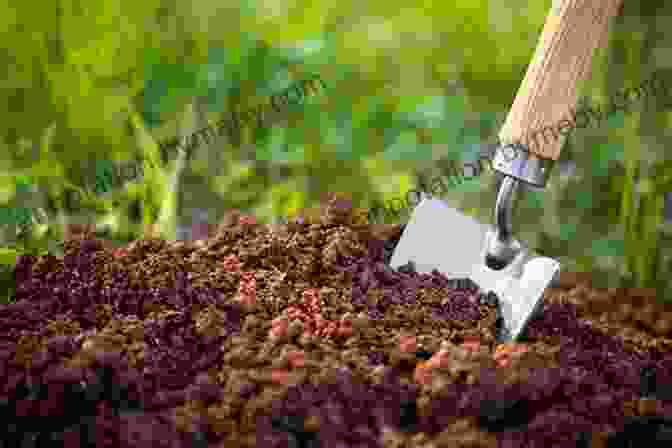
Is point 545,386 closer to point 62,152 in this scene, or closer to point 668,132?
point 668,132

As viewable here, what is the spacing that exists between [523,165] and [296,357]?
0.62 meters

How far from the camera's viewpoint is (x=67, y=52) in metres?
2.35

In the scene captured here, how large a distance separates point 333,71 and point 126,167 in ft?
2.66

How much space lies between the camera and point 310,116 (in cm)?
264

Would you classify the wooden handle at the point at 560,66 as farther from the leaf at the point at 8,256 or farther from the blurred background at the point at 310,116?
the leaf at the point at 8,256

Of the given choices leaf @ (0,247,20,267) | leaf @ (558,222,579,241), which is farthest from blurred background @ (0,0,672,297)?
leaf @ (0,247,20,267)

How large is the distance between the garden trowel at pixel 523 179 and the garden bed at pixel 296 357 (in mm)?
58

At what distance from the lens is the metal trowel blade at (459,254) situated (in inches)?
55.6

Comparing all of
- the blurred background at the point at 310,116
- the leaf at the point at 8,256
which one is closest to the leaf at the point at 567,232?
the blurred background at the point at 310,116

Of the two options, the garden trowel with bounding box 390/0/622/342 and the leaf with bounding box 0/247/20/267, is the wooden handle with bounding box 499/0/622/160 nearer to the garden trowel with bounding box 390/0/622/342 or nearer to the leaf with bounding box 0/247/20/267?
the garden trowel with bounding box 390/0/622/342

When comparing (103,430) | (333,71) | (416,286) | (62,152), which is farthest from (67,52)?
(103,430)

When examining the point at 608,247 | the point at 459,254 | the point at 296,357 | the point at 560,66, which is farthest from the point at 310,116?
the point at 296,357

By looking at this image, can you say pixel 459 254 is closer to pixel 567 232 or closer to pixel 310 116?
pixel 567 232

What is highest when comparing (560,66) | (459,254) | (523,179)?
(560,66)
